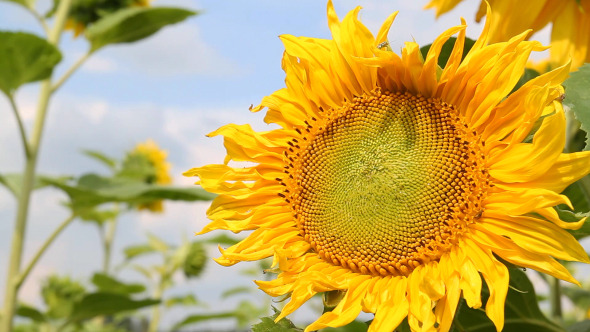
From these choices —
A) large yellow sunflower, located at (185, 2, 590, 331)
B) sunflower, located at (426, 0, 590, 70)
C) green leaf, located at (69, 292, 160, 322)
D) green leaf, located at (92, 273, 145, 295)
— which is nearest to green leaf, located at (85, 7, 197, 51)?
green leaf, located at (69, 292, 160, 322)

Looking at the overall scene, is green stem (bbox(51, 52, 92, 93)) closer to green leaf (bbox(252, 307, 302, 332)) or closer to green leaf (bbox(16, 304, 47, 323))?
green leaf (bbox(16, 304, 47, 323))

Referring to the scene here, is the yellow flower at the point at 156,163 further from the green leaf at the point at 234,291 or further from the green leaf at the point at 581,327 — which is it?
the green leaf at the point at 581,327

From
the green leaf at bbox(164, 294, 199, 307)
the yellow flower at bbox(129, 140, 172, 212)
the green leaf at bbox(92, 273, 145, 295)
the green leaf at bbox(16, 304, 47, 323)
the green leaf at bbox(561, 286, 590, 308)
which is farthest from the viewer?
the yellow flower at bbox(129, 140, 172, 212)

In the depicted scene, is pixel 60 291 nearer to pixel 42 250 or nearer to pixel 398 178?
pixel 42 250

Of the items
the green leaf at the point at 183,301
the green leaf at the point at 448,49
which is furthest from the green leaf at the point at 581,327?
the green leaf at the point at 183,301

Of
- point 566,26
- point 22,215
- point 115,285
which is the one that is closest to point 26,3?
point 22,215
